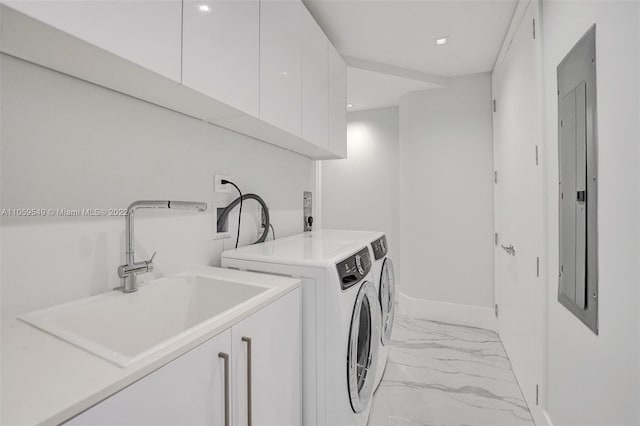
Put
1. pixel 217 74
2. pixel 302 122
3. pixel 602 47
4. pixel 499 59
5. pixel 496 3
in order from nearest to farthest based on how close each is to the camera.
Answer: pixel 602 47 → pixel 217 74 → pixel 302 122 → pixel 496 3 → pixel 499 59

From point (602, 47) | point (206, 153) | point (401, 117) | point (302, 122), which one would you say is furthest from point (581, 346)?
point (401, 117)

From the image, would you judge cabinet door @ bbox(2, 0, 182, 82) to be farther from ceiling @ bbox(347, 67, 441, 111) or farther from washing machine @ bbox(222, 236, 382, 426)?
ceiling @ bbox(347, 67, 441, 111)

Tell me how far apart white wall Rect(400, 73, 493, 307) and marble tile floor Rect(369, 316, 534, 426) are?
553mm

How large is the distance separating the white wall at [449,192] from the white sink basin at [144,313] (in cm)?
246

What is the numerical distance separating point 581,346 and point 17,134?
2003mm

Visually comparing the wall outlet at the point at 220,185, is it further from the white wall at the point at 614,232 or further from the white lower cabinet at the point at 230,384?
the white wall at the point at 614,232

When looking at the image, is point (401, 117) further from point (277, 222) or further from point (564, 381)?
point (564, 381)

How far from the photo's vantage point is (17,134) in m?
0.82

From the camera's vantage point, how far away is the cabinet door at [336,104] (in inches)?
84.0

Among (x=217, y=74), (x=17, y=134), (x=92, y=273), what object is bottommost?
(x=92, y=273)

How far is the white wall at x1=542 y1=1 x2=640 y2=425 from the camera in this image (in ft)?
2.64

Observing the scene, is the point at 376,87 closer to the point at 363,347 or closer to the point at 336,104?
the point at 336,104

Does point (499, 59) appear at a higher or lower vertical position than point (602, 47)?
higher

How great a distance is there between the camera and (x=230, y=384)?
824 millimetres
